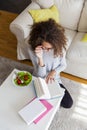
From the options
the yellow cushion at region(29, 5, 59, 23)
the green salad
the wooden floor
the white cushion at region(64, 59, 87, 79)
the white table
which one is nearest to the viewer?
the white table

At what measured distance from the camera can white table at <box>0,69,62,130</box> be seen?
137 cm

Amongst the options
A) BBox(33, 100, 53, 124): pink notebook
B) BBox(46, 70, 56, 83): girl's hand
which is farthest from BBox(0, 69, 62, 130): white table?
BBox(46, 70, 56, 83): girl's hand

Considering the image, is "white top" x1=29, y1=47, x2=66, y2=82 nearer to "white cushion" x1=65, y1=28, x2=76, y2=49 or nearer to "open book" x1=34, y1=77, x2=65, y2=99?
"open book" x1=34, y1=77, x2=65, y2=99

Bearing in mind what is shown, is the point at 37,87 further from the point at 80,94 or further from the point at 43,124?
the point at 80,94

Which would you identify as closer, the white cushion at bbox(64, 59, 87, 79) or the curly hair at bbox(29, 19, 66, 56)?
the curly hair at bbox(29, 19, 66, 56)

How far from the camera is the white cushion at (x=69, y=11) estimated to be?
231 cm

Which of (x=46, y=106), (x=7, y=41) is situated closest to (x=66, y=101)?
(x=46, y=106)

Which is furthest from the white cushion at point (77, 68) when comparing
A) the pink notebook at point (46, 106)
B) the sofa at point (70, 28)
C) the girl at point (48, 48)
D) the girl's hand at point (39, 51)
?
the pink notebook at point (46, 106)

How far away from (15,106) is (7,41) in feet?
4.84

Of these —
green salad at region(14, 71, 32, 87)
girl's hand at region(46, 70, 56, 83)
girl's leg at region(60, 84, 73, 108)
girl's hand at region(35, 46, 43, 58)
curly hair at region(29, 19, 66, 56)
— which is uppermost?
curly hair at region(29, 19, 66, 56)

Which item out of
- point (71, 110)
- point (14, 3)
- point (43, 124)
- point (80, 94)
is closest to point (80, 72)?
point (80, 94)

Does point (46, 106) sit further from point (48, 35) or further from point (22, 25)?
point (22, 25)

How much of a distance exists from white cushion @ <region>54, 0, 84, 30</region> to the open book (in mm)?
1023

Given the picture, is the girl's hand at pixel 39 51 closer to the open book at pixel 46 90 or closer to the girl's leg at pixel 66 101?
the open book at pixel 46 90
